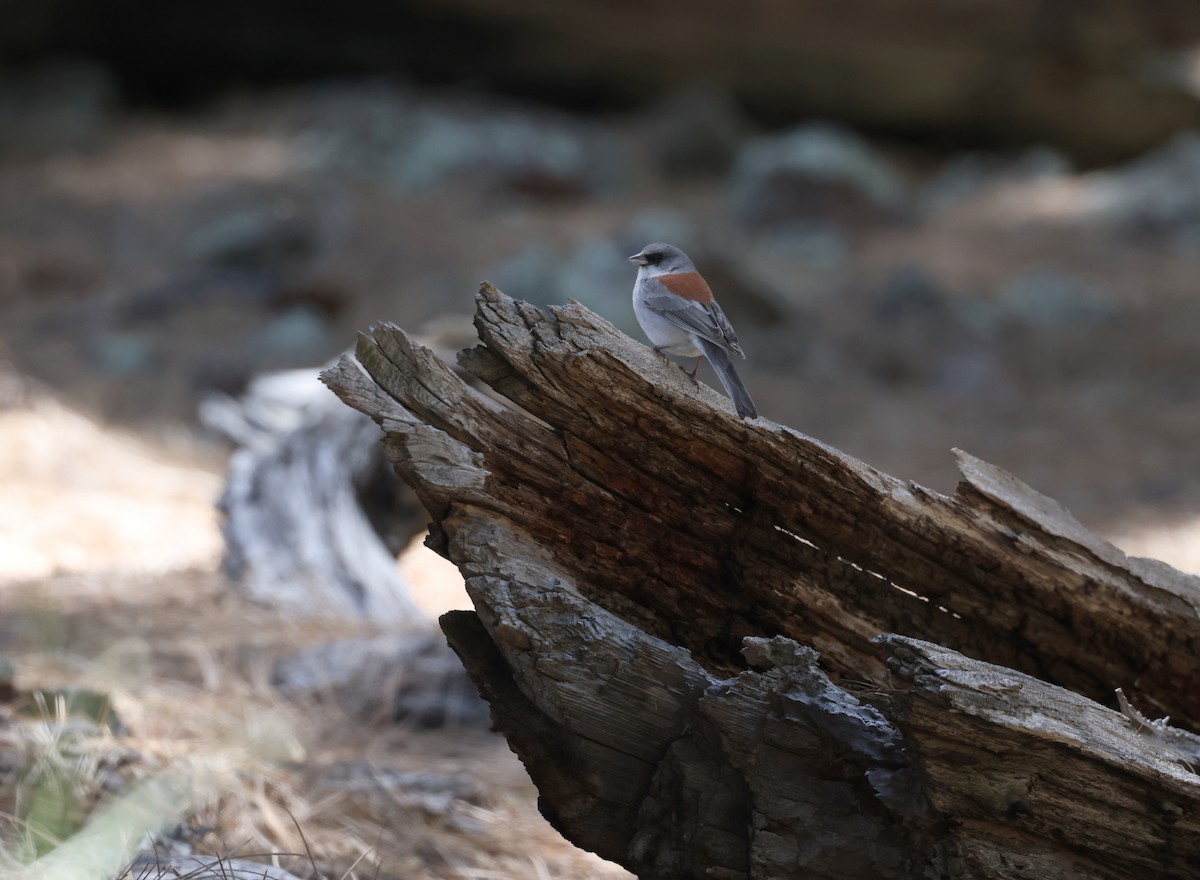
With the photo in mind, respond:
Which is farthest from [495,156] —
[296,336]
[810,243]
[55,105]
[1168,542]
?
[1168,542]

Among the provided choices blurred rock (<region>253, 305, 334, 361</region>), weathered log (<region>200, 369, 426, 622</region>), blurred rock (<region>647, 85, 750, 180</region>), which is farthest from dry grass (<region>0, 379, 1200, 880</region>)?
blurred rock (<region>647, 85, 750, 180</region>)

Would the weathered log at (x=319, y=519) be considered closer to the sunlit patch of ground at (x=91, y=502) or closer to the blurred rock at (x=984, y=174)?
the sunlit patch of ground at (x=91, y=502)

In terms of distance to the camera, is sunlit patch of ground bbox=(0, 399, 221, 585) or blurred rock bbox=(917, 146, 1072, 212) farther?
blurred rock bbox=(917, 146, 1072, 212)

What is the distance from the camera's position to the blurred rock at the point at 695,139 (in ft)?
39.3

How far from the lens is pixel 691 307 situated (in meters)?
3.18

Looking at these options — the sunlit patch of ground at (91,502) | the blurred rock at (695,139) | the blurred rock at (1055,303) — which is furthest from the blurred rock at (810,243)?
the sunlit patch of ground at (91,502)

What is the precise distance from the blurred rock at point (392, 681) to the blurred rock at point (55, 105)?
1008 cm

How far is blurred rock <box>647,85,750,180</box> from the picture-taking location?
1197cm

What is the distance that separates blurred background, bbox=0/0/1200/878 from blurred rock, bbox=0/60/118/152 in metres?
0.06

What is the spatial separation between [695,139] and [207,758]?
401 inches

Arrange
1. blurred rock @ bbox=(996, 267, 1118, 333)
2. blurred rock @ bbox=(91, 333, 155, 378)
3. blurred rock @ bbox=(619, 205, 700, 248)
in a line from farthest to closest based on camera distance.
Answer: blurred rock @ bbox=(619, 205, 700, 248), blurred rock @ bbox=(996, 267, 1118, 333), blurred rock @ bbox=(91, 333, 155, 378)

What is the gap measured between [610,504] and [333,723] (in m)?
1.55

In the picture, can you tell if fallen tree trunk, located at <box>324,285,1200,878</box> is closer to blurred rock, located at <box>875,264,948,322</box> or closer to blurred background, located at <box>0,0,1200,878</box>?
blurred background, located at <box>0,0,1200,878</box>

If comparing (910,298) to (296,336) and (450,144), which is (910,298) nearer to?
(296,336)
